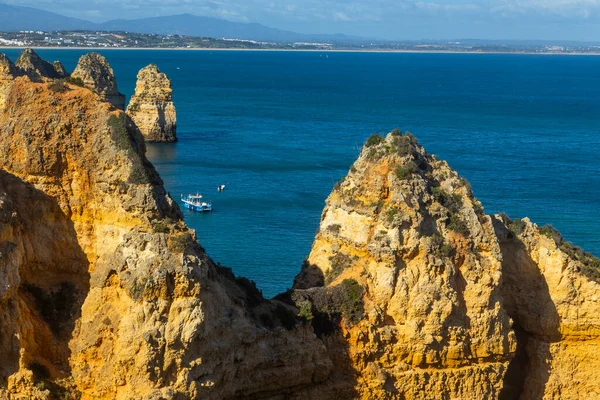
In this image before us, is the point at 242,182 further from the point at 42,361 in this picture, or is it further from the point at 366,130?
the point at 42,361

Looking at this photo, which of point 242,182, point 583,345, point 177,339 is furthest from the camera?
point 242,182

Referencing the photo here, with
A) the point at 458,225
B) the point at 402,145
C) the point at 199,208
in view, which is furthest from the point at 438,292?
the point at 199,208

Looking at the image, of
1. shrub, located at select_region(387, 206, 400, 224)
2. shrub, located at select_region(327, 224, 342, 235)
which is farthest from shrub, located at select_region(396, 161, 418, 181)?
shrub, located at select_region(327, 224, 342, 235)

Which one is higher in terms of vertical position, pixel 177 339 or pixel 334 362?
pixel 177 339

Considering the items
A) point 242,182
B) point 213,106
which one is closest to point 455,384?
point 242,182

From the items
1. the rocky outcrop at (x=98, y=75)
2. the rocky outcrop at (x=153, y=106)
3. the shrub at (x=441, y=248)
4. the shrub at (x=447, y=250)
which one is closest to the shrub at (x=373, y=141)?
the shrub at (x=441, y=248)

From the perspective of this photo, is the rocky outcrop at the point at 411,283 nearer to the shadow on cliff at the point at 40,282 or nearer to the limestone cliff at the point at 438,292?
the limestone cliff at the point at 438,292

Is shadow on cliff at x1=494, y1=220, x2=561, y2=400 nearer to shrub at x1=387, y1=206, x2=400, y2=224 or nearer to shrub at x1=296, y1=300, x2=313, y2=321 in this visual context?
shrub at x1=387, y1=206, x2=400, y2=224
